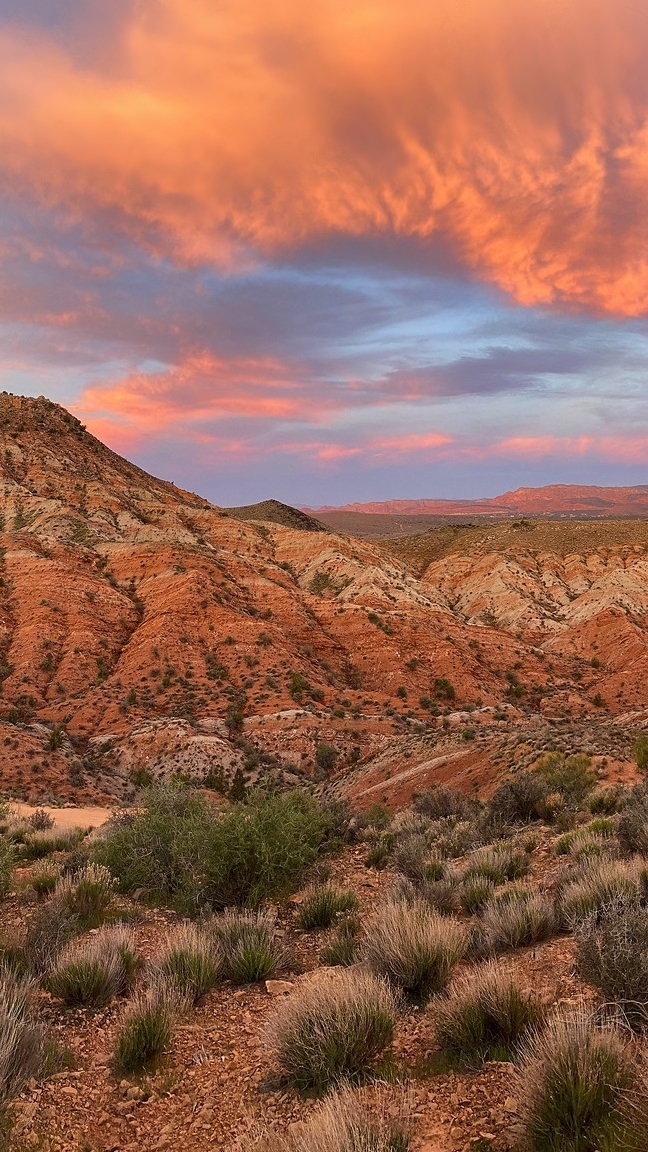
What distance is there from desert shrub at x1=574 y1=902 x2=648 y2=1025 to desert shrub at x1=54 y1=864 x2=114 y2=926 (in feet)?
21.5

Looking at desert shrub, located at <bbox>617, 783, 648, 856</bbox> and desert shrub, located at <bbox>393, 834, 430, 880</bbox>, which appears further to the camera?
desert shrub, located at <bbox>393, 834, 430, 880</bbox>

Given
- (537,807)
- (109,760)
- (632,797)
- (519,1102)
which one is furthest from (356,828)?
(109,760)

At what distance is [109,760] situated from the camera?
3469 cm

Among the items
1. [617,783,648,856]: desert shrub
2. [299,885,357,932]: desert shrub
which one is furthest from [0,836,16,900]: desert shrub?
[617,783,648,856]: desert shrub

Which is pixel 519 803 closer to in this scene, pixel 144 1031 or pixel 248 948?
pixel 248 948

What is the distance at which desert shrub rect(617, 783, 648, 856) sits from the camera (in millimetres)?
8484

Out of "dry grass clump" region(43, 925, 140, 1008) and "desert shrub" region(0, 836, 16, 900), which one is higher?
"dry grass clump" region(43, 925, 140, 1008)

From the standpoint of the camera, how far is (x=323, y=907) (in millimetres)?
8445

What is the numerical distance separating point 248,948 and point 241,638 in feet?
128

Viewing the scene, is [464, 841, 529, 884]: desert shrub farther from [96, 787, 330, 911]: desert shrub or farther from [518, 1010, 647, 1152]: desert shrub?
[518, 1010, 647, 1152]: desert shrub

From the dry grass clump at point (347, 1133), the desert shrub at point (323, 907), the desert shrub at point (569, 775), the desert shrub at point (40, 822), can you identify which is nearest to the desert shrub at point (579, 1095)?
the dry grass clump at point (347, 1133)

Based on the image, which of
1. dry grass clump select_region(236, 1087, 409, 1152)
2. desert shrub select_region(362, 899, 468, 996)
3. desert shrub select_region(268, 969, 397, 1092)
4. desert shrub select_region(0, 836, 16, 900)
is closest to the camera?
dry grass clump select_region(236, 1087, 409, 1152)

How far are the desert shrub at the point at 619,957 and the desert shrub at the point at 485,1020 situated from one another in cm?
62

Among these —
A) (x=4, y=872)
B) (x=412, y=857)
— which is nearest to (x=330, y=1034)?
(x=412, y=857)
